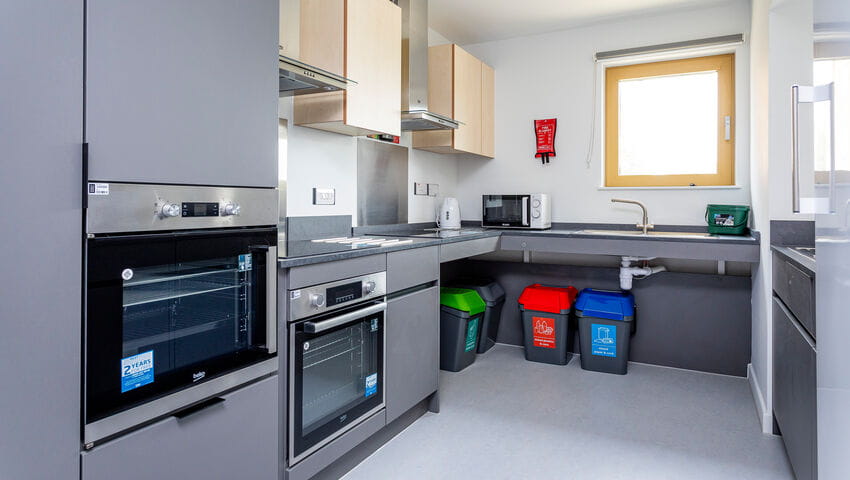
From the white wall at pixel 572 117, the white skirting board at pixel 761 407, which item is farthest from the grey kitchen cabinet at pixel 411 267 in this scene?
the white skirting board at pixel 761 407

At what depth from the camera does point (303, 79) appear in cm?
203

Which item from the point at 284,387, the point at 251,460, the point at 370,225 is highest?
the point at 370,225

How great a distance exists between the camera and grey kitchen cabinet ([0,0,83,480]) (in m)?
1.01

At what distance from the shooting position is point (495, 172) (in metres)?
4.25

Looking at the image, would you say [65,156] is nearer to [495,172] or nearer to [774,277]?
[774,277]

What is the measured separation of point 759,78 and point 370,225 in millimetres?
2452

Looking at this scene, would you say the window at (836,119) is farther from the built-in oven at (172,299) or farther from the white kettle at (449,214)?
the white kettle at (449,214)

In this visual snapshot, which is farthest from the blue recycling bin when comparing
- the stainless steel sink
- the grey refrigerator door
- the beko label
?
the beko label

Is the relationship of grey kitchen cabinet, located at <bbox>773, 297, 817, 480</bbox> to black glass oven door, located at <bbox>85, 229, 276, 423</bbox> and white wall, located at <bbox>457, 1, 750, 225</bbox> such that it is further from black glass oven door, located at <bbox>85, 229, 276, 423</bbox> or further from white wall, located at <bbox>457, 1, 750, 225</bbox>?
black glass oven door, located at <bbox>85, 229, 276, 423</bbox>

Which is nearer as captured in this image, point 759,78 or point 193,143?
point 193,143

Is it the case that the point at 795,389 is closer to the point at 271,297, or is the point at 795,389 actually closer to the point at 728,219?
the point at 728,219

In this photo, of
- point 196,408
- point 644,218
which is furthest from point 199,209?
point 644,218

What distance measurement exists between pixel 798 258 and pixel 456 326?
78.7 inches

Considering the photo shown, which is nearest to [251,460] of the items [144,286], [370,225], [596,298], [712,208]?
[144,286]
